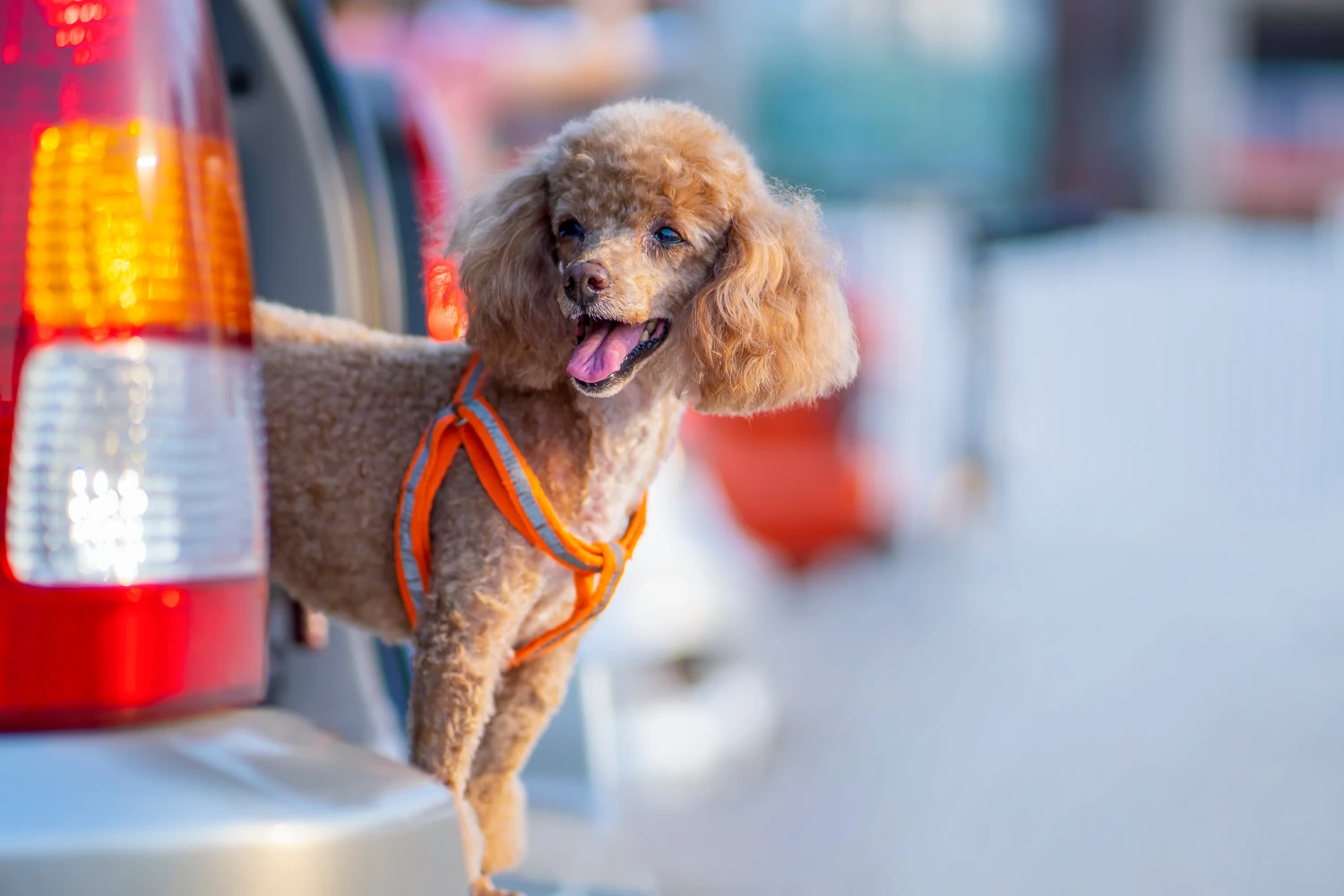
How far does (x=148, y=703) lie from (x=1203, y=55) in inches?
611

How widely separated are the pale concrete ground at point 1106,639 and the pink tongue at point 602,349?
6.33ft

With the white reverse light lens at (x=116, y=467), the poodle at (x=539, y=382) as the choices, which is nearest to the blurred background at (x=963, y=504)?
the poodle at (x=539, y=382)

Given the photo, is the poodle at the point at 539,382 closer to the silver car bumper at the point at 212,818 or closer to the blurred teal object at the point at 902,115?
the silver car bumper at the point at 212,818

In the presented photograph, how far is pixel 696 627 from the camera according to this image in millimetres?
2812

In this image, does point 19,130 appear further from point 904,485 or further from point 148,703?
point 904,485

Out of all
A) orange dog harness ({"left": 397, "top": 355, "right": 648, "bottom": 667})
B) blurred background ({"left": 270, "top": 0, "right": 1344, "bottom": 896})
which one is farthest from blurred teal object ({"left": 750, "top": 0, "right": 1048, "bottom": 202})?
orange dog harness ({"left": 397, "top": 355, "right": 648, "bottom": 667})

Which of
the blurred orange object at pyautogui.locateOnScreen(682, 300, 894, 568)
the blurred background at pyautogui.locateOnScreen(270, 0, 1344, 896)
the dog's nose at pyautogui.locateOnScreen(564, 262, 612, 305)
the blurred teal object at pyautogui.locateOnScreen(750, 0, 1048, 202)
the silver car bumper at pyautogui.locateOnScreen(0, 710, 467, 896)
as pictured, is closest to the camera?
the silver car bumper at pyautogui.locateOnScreen(0, 710, 467, 896)

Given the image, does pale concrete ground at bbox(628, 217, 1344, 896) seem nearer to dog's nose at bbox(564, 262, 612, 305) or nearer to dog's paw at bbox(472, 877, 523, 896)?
dog's paw at bbox(472, 877, 523, 896)

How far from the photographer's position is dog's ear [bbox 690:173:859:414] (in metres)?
→ 1.14

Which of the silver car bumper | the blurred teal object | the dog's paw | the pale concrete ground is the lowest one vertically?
the pale concrete ground

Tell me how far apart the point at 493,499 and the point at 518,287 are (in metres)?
0.18

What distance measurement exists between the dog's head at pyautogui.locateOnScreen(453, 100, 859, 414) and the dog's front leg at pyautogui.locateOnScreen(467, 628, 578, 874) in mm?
307

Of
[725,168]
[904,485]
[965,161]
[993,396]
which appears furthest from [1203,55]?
[725,168]

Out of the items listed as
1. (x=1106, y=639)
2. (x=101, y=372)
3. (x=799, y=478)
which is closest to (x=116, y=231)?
(x=101, y=372)
